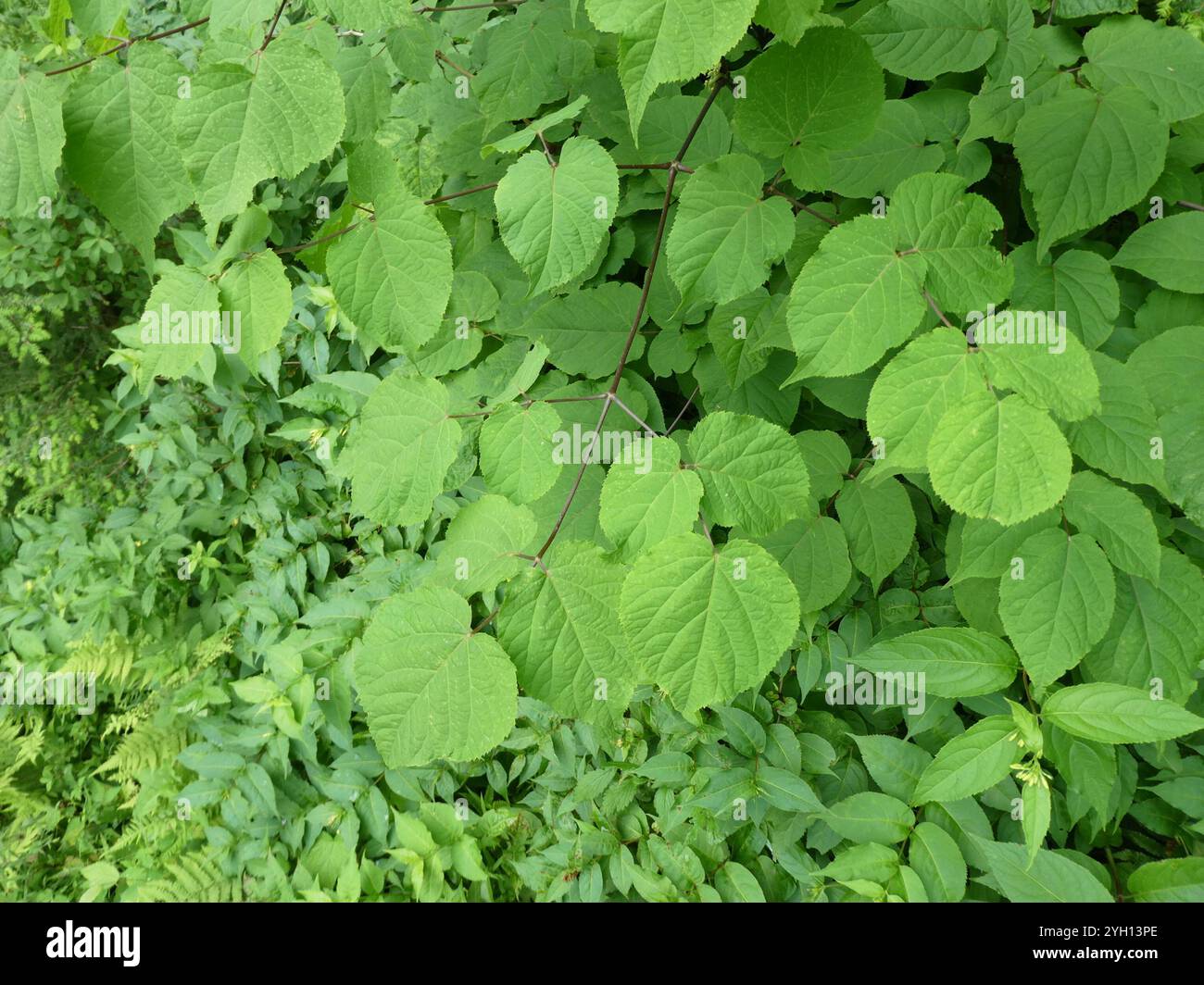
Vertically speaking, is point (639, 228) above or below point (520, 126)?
below

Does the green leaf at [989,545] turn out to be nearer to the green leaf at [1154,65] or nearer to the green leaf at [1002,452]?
the green leaf at [1002,452]

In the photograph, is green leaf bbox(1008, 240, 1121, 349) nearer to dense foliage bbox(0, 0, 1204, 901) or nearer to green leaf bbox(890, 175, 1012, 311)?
dense foliage bbox(0, 0, 1204, 901)

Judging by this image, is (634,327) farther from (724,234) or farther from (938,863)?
(938,863)

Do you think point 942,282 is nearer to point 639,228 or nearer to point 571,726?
point 639,228

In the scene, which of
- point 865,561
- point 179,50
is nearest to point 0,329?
point 179,50

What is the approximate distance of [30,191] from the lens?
2.43 feet

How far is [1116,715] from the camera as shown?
1.06m

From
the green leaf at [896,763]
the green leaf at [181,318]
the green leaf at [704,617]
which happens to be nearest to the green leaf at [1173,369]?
the green leaf at [704,617]

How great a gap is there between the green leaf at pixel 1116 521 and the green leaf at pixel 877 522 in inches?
11.2

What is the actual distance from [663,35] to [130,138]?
57 cm

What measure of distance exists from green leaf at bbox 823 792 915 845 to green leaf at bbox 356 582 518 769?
87cm

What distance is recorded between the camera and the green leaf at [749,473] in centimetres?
90

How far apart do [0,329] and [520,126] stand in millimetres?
2343

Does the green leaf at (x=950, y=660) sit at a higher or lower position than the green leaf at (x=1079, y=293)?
lower
